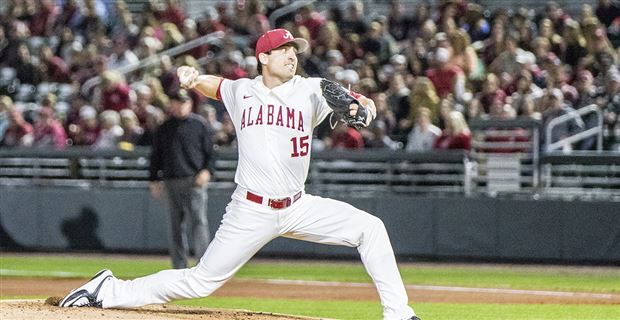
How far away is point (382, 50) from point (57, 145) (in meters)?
5.17

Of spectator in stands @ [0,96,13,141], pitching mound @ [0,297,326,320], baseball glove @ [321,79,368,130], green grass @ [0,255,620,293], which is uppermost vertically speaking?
baseball glove @ [321,79,368,130]

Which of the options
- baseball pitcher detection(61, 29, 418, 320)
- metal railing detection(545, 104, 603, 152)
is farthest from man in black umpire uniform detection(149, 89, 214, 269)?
metal railing detection(545, 104, 603, 152)

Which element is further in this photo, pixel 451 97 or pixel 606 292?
pixel 451 97

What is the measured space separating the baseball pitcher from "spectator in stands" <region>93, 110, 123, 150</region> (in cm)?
998

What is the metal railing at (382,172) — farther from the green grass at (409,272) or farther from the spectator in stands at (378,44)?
the spectator in stands at (378,44)

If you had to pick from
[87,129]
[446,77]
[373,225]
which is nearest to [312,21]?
[446,77]

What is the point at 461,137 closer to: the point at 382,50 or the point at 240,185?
the point at 382,50

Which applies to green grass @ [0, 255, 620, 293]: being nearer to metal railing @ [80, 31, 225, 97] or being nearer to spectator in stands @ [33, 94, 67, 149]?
spectator in stands @ [33, 94, 67, 149]

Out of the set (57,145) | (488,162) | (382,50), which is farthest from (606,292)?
(57,145)

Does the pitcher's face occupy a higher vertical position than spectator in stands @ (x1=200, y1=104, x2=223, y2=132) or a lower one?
higher

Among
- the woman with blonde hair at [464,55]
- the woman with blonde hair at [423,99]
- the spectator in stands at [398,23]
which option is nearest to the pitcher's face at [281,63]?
the woman with blonde hair at [423,99]

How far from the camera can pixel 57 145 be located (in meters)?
18.5

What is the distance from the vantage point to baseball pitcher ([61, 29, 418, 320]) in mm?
8094

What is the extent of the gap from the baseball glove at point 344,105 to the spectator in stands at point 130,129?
34.0ft
